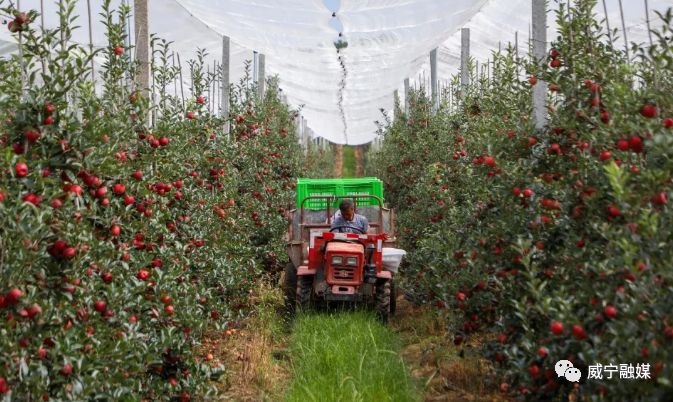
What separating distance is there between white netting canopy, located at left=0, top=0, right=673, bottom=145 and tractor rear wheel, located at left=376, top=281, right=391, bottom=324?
3182mm

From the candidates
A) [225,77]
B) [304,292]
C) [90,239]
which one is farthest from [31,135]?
[225,77]

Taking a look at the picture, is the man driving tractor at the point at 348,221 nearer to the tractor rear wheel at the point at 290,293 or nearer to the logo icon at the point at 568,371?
the tractor rear wheel at the point at 290,293

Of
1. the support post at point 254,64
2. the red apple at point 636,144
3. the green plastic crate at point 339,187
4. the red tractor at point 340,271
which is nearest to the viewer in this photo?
the red apple at point 636,144

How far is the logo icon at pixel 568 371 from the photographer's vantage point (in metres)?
3.22

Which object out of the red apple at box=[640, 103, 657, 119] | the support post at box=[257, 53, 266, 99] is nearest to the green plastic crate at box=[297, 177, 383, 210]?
the support post at box=[257, 53, 266, 99]

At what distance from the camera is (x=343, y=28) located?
11.0 m

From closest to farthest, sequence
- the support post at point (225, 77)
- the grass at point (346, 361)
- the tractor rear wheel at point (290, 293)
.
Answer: the grass at point (346, 361), the tractor rear wheel at point (290, 293), the support post at point (225, 77)

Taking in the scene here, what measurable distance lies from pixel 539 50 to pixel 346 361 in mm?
2817

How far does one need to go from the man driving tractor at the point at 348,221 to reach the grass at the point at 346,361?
864mm

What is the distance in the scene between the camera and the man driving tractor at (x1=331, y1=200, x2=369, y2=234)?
23.9ft

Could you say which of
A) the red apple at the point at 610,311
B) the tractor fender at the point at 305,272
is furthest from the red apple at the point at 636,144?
the tractor fender at the point at 305,272

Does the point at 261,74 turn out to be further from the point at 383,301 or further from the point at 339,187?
the point at 383,301

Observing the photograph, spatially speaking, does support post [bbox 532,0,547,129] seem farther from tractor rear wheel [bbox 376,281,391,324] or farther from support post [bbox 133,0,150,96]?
support post [bbox 133,0,150,96]

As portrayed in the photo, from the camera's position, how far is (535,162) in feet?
13.0
